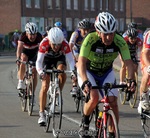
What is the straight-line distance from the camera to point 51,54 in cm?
972

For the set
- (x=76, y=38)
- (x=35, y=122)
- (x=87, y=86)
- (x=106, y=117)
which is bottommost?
(x=35, y=122)

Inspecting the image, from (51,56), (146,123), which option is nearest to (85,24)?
(51,56)

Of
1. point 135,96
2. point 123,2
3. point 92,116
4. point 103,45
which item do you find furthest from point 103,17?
point 123,2

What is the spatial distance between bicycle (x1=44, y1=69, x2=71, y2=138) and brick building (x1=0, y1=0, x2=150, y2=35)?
4933cm

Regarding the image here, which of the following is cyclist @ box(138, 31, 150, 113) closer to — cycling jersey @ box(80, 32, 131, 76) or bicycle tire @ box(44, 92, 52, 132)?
cycling jersey @ box(80, 32, 131, 76)

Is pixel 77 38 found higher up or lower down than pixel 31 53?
higher up

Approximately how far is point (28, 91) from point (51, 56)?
1.98 meters

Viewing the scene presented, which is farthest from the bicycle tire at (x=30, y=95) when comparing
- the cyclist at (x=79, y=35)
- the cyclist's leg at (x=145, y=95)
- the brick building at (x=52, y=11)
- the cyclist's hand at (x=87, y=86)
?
the brick building at (x=52, y=11)

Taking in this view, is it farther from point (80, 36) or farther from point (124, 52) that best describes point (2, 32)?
point (124, 52)

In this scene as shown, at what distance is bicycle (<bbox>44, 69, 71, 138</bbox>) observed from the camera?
877cm

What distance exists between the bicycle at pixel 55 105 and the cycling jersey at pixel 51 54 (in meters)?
0.27

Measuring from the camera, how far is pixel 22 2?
58.3 metres

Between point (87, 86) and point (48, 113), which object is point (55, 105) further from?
point (87, 86)

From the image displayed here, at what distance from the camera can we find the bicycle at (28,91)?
11.2m
